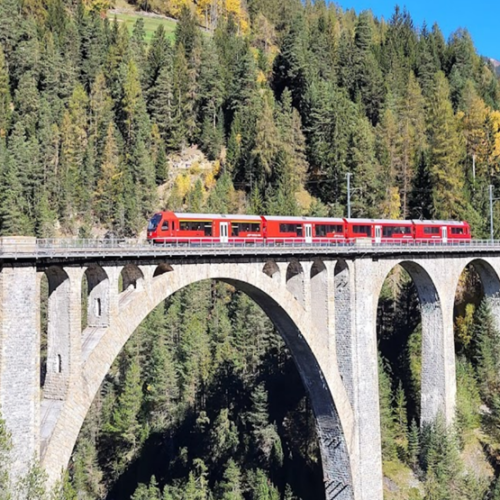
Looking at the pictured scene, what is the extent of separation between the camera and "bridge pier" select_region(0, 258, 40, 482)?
19.3m

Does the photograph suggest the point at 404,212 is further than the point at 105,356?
Yes

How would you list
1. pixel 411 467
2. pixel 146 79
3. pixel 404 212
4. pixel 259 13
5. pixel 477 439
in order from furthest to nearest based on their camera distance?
pixel 259 13 < pixel 146 79 < pixel 404 212 < pixel 477 439 < pixel 411 467

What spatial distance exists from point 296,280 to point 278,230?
3.93 meters

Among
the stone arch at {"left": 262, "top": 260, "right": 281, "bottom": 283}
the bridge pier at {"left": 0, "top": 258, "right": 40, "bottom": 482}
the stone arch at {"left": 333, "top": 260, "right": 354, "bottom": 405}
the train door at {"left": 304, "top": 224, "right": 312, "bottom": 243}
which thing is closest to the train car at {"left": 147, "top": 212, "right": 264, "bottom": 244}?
the stone arch at {"left": 262, "top": 260, "right": 281, "bottom": 283}

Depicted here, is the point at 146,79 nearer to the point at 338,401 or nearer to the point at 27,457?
the point at 338,401

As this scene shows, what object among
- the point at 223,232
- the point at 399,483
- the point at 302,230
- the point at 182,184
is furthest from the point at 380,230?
the point at 182,184

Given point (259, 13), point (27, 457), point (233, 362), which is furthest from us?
point (259, 13)

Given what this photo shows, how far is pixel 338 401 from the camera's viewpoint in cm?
3403

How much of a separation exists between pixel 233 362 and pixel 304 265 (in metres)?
25.2

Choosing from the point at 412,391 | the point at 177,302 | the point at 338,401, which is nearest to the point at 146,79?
the point at 177,302

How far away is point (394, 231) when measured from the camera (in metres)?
42.8

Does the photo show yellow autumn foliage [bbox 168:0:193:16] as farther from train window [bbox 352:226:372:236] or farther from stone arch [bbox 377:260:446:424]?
stone arch [bbox 377:260:446:424]

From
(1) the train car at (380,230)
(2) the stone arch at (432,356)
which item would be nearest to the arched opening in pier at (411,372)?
(2) the stone arch at (432,356)

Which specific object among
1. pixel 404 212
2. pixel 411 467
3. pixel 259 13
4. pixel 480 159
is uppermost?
pixel 259 13
